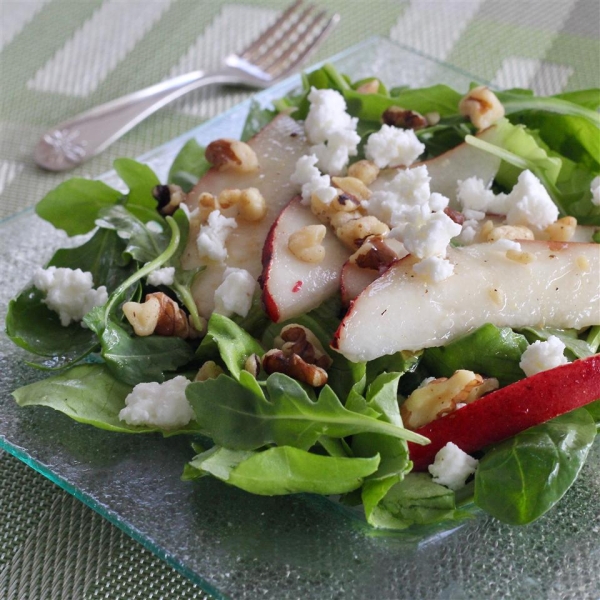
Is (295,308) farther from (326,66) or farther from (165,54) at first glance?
(165,54)

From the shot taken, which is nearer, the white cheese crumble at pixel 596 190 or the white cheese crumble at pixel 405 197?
the white cheese crumble at pixel 405 197

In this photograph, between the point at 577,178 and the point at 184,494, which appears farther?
the point at 577,178

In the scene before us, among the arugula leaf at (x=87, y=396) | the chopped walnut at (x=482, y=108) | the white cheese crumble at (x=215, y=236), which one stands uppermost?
the chopped walnut at (x=482, y=108)

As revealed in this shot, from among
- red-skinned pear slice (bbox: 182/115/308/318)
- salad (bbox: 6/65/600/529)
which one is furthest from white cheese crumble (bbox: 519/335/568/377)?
red-skinned pear slice (bbox: 182/115/308/318)

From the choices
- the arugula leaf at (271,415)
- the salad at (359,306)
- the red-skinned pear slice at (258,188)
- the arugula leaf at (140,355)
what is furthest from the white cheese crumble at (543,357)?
the arugula leaf at (140,355)

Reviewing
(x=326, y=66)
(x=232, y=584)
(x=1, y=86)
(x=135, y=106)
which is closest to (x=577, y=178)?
(x=326, y=66)

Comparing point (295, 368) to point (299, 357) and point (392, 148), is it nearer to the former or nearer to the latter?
point (299, 357)

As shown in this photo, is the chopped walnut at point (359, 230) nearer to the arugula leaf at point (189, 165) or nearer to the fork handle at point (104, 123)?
Result: the arugula leaf at point (189, 165)

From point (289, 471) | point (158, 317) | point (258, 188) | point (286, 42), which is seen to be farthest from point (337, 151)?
point (286, 42)
